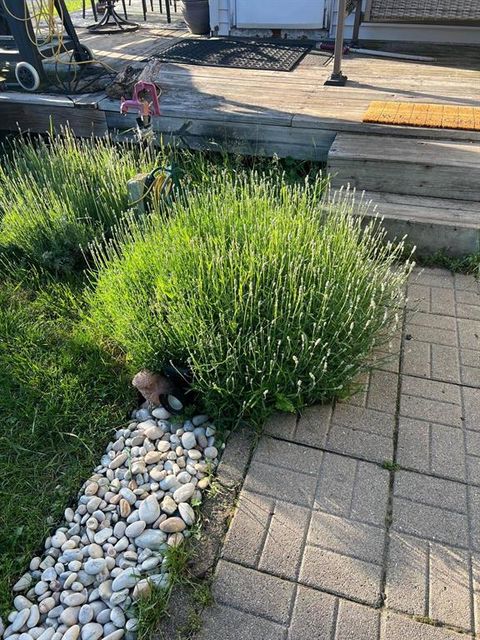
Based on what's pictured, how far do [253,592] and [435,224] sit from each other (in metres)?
2.15

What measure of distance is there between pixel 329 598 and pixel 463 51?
5.41 metres

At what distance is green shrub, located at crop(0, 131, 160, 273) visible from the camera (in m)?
2.90

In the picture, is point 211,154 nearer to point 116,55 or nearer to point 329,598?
point 116,55

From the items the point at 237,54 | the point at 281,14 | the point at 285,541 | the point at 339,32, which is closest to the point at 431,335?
the point at 285,541

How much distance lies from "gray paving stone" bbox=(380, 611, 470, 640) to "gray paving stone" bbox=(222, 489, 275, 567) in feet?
1.34

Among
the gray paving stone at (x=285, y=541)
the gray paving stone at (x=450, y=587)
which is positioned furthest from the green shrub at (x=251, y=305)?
the gray paving stone at (x=450, y=587)

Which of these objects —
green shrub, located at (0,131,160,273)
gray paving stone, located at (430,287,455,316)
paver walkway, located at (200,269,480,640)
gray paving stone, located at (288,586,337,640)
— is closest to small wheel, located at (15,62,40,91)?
green shrub, located at (0,131,160,273)

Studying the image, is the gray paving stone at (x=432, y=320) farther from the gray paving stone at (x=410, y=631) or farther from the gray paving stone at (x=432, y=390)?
the gray paving stone at (x=410, y=631)

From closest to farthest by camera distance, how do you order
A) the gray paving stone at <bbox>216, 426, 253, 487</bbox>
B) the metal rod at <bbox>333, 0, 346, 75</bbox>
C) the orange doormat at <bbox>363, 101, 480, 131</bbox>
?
the gray paving stone at <bbox>216, 426, 253, 487</bbox>
the orange doormat at <bbox>363, 101, 480, 131</bbox>
the metal rod at <bbox>333, 0, 346, 75</bbox>

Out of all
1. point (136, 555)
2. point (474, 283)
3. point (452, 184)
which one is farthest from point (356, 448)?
point (452, 184)

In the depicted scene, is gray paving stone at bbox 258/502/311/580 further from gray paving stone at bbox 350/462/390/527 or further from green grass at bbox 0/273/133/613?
green grass at bbox 0/273/133/613

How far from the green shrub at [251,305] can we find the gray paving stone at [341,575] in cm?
57

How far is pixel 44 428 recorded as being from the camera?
206 centimetres

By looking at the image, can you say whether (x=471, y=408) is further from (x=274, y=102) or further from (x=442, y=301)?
(x=274, y=102)
